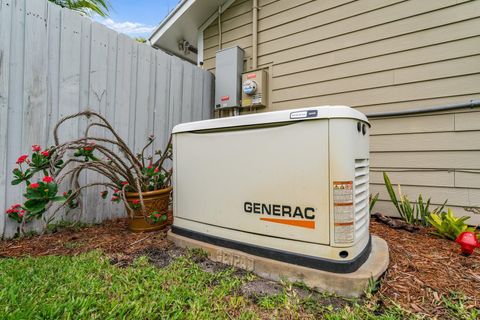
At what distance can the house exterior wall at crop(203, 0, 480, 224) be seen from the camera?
7.27ft

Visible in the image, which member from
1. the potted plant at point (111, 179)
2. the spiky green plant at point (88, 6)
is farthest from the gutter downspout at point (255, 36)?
the potted plant at point (111, 179)

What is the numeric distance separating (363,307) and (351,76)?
2417 millimetres

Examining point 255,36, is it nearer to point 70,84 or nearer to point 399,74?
point 399,74

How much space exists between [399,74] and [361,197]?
1.80 m

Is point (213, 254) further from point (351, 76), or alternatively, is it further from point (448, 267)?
point (351, 76)

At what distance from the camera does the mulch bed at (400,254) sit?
1204mm

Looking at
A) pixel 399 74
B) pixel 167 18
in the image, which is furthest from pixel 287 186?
pixel 167 18

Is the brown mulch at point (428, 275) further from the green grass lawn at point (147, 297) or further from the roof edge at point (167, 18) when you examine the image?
the roof edge at point (167, 18)

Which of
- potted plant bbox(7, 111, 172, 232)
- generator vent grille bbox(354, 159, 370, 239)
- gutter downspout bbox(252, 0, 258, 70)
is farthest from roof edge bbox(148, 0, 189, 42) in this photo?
generator vent grille bbox(354, 159, 370, 239)

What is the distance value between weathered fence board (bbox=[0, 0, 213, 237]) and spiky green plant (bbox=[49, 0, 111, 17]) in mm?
1017

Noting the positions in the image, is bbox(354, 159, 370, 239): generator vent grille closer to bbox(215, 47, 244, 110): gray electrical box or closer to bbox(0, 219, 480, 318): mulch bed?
bbox(0, 219, 480, 318): mulch bed

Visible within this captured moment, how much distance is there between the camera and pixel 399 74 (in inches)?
98.0

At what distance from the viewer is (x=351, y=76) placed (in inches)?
109

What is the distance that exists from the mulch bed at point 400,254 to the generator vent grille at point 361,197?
0.93 feet
